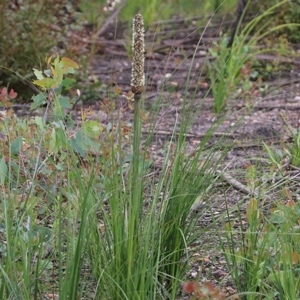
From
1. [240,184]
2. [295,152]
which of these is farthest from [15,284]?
[295,152]

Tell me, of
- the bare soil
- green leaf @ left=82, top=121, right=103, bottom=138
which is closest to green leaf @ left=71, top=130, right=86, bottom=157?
green leaf @ left=82, top=121, right=103, bottom=138

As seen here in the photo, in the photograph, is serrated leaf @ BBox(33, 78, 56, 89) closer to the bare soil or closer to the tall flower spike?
the bare soil

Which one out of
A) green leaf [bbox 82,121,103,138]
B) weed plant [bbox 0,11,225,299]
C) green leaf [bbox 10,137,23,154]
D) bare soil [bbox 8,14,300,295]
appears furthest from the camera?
green leaf [bbox 82,121,103,138]

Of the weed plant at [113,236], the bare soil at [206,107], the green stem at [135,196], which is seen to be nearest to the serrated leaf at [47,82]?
the weed plant at [113,236]

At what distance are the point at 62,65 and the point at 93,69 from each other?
4.39 meters

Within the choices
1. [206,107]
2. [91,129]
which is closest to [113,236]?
[91,129]

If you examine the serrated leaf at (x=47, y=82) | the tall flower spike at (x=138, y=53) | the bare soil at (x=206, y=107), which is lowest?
the bare soil at (x=206, y=107)

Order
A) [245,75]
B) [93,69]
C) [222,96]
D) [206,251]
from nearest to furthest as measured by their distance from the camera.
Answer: [206,251] < [222,96] < [245,75] < [93,69]

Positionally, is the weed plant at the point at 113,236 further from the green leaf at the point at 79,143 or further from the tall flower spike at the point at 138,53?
the green leaf at the point at 79,143

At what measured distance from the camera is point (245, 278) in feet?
8.21

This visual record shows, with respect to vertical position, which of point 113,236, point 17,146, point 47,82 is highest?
point 47,82

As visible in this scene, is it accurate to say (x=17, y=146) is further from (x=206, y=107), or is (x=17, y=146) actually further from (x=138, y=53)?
(x=206, y=107)

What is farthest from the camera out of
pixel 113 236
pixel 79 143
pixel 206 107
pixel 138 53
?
pixel 206 107

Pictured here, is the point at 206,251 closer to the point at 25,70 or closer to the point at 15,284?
the point at 15,284
